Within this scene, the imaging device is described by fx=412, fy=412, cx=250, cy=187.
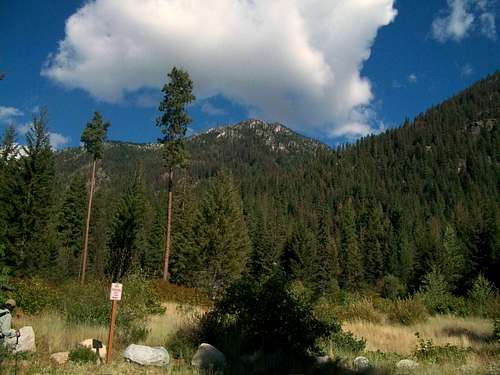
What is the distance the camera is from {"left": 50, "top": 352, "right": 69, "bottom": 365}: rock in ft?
25.4

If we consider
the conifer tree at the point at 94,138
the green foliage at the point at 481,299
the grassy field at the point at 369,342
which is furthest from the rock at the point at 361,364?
the conifer tree at the point at 94,138

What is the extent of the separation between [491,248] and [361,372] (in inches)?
1869

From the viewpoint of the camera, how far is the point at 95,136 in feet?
114

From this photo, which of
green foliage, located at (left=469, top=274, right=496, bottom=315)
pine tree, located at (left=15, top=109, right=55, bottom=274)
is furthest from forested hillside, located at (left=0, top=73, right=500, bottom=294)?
green foliage, located at (left=469, top=274, right=496, bottom=315)

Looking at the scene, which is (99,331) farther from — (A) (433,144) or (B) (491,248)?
(A) (433,144)

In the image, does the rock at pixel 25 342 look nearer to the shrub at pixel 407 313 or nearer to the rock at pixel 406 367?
the rock at pixel 406 367

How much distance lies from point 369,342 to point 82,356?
25.4 ft

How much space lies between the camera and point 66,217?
170 feet

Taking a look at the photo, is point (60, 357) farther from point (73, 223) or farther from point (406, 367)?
point (73, 223)

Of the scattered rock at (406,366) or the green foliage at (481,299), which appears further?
the green foliage at (481,299)

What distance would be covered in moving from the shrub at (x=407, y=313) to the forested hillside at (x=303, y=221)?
736 centimetres

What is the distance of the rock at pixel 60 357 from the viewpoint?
7732 mm

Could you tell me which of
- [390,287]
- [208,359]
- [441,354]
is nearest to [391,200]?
[390,287]

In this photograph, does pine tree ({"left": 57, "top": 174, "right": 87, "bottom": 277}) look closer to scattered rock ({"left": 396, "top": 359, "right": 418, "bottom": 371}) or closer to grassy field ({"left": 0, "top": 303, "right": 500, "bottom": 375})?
grassy field ({"left": 0, "top": 303, "right": 500, "bottom": 375})
